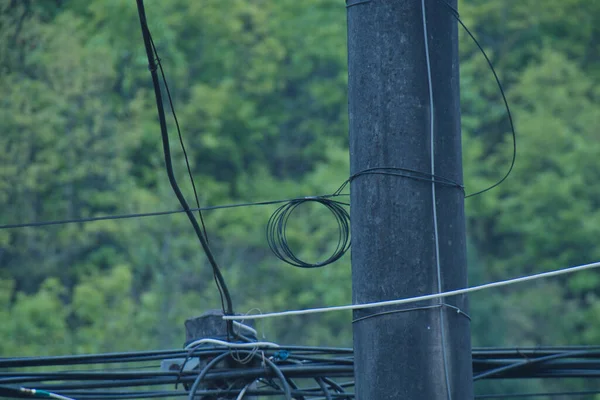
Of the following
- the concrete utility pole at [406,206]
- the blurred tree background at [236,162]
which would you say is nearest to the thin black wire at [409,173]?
the concrete utility pole at [406,206]

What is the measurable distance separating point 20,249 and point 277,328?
7322mm

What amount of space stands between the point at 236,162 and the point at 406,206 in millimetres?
28444

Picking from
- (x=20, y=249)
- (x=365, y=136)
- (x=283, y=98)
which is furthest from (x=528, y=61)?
(x=365, y=136)

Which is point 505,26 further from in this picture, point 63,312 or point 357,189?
point 357,189

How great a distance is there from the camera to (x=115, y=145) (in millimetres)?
25750

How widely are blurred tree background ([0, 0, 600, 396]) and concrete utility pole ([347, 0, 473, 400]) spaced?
15.6 m

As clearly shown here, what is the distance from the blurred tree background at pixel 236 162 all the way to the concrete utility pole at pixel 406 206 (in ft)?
51.3

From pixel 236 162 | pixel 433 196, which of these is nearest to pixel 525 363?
pixel 433 196

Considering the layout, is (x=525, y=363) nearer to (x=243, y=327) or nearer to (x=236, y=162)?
(x=243, y=327)

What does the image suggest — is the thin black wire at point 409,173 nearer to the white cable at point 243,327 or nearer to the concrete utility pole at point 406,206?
the concrete utility pole at point 406,206

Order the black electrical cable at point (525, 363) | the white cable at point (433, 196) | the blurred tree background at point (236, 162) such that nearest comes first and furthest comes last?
1. the white cable at point (433, 196)
2. the black electrical cable at point (525, 363)
3. the blurred tree background at point (236, 162)

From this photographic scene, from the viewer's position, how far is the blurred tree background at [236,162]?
21.9m

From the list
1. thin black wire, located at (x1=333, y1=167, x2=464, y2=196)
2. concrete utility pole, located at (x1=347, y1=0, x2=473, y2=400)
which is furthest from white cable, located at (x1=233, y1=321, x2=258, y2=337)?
thin black wire, located at (x1=333, y1=167, x2=464, y2=196)

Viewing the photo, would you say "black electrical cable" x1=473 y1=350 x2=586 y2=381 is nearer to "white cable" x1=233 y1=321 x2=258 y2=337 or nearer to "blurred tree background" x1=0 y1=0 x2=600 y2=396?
"white cable" x1=233 y1=321 x2=258 y2=337
